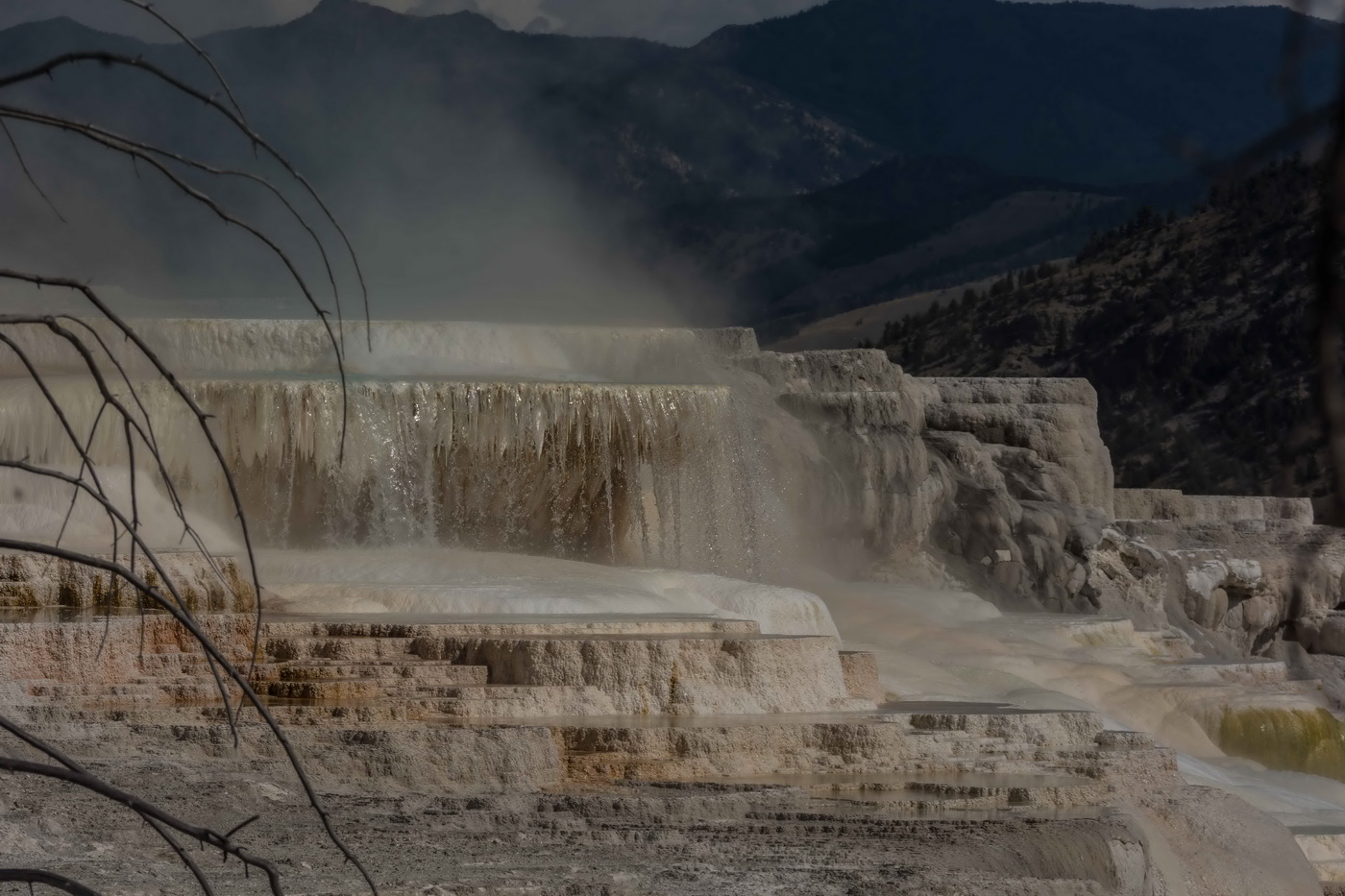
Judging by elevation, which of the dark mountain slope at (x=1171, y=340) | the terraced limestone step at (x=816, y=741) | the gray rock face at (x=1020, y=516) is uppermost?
the dark mountain slope at (x=1171, y=340)

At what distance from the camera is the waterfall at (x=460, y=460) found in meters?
12.4

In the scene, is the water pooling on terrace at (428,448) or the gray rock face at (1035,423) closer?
the water pooling on terrace at (428,448)

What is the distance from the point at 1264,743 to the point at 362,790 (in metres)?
7.11

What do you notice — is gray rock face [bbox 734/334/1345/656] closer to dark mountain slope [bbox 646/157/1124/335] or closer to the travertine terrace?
the travertine terrace

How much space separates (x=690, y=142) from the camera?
356 ft

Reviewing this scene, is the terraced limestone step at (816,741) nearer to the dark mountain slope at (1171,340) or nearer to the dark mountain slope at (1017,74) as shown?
the dark mountain slope at (1171,340)

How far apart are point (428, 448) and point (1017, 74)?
118 metres

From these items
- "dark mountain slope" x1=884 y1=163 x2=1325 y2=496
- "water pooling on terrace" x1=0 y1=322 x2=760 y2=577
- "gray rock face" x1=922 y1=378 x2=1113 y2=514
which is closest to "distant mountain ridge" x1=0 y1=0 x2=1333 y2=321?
"dark mountain slope" x1=884 y1=163 x2=1325 y2=496

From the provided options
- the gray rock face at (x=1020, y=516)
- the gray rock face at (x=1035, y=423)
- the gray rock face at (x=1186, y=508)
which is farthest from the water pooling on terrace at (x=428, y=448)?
the gray rock face at (x=1186, y=508)

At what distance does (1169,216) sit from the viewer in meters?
40.8

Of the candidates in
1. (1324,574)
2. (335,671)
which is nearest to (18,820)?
(335,671)

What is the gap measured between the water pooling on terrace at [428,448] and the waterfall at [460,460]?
0.01m

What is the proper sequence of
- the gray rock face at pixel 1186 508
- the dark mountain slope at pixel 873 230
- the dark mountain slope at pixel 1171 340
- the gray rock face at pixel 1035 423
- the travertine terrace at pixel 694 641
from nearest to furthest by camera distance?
the travertine terrace at pixel 694 641 < the gray rock face at pixel 1035 423 < the gray rock face at pixel 1186 508 < the dark mountain slope at pixel 1171 340 < the dark mountain slope at pixel 873 230

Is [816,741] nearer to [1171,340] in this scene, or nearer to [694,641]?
[694,641]
